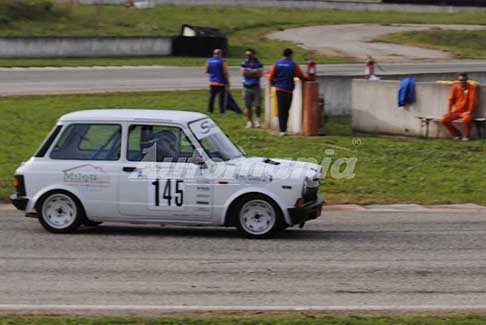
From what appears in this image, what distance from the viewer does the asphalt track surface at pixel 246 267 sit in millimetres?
10133

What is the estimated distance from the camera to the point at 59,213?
13.7m

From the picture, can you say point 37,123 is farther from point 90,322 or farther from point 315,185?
point 90,322

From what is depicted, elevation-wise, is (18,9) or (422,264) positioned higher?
(18,9)

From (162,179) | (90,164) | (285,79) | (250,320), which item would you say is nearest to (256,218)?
(162,179)

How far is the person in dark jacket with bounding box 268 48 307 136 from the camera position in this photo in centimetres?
2145

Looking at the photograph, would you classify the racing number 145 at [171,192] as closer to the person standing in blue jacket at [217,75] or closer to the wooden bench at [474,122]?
the wooden bench at [474,122]

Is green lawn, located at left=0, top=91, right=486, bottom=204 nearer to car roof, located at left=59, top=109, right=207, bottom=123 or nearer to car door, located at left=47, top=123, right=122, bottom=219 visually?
car door, located at left=47, top=123, right=122, bottom=219

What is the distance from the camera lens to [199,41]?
1689 inches

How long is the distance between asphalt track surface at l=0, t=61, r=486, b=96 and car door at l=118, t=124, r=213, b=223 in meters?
16.4

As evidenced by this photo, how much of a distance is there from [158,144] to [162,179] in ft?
1.54

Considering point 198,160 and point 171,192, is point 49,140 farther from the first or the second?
point 198,160

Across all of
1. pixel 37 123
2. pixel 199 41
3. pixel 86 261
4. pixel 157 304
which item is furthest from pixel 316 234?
pixel 199 41

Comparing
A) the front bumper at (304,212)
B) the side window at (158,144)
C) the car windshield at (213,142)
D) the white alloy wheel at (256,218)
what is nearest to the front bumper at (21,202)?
the side window at (158,144)

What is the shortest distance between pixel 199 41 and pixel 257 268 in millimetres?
31907
